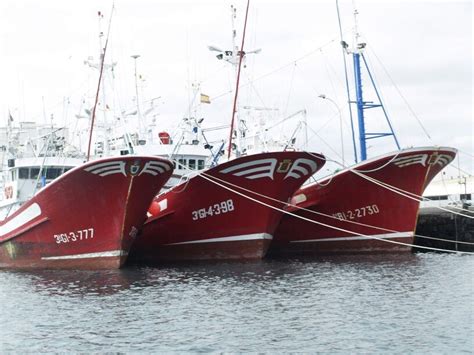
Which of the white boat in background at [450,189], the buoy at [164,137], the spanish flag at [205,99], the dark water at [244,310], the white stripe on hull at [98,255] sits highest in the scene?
the spanish flag at [205,99]

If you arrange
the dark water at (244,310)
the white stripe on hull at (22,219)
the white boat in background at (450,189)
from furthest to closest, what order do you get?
the white boat in background at (450,189) → the white stripe on hull at (22,219) → the dark water at (244,310)

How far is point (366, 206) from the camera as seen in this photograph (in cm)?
2625

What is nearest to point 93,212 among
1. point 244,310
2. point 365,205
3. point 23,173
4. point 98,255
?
point 98,255

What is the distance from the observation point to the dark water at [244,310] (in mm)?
11688

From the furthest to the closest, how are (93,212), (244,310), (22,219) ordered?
(22,219) < (93,212) < (244,310)

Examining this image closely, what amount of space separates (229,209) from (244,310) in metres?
9.19

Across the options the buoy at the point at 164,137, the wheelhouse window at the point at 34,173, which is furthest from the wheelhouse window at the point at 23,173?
the buoy at the point at 164,137

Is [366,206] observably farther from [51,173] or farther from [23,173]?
[23,173]

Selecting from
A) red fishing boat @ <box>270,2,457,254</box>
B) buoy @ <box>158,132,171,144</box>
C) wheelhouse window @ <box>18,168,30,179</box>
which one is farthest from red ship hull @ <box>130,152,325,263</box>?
buoy @ <box>158,132,171,144</box>

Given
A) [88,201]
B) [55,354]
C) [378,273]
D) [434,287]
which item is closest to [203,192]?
[88,201]

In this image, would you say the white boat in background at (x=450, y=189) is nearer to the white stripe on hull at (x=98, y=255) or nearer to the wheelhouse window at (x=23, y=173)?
the wheelhouse window at (x=23, y=173)

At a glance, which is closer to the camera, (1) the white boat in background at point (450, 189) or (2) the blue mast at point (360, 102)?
(2) the blue mast at point (360, 102)

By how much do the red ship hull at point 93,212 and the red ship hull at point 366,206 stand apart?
6.97m

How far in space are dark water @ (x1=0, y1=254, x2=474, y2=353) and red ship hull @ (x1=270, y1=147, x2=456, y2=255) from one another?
4.61 m
